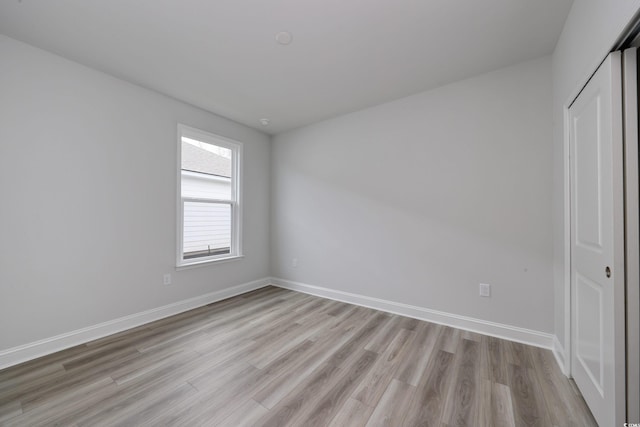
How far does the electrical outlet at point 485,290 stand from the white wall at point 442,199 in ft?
0.15

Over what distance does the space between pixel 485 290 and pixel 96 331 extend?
3880mm

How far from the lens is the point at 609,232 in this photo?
1278 millimetres

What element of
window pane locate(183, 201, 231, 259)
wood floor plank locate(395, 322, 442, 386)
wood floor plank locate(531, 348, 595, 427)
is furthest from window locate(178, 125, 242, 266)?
wood floor plank locate(531, 348, 595, 427)

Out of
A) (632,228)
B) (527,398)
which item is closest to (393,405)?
(527,398)

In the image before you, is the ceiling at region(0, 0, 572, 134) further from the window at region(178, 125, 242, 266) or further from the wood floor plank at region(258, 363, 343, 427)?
the wood floor plank at region(258, 363, 343, 427)

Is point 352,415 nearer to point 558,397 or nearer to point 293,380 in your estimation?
point 293,380

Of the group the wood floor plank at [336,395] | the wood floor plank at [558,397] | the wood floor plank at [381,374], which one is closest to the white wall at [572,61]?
the wood floor plank at [558,397]

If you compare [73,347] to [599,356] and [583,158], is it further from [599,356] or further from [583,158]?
[583,158]

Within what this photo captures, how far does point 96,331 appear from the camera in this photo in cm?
247

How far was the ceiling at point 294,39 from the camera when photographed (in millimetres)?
1780

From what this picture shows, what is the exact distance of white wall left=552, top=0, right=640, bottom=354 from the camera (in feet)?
4.04

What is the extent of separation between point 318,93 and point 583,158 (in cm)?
245

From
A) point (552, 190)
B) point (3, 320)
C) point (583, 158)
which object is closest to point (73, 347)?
point (3, 320)

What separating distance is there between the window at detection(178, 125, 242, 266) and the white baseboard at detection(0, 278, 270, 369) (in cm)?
52
